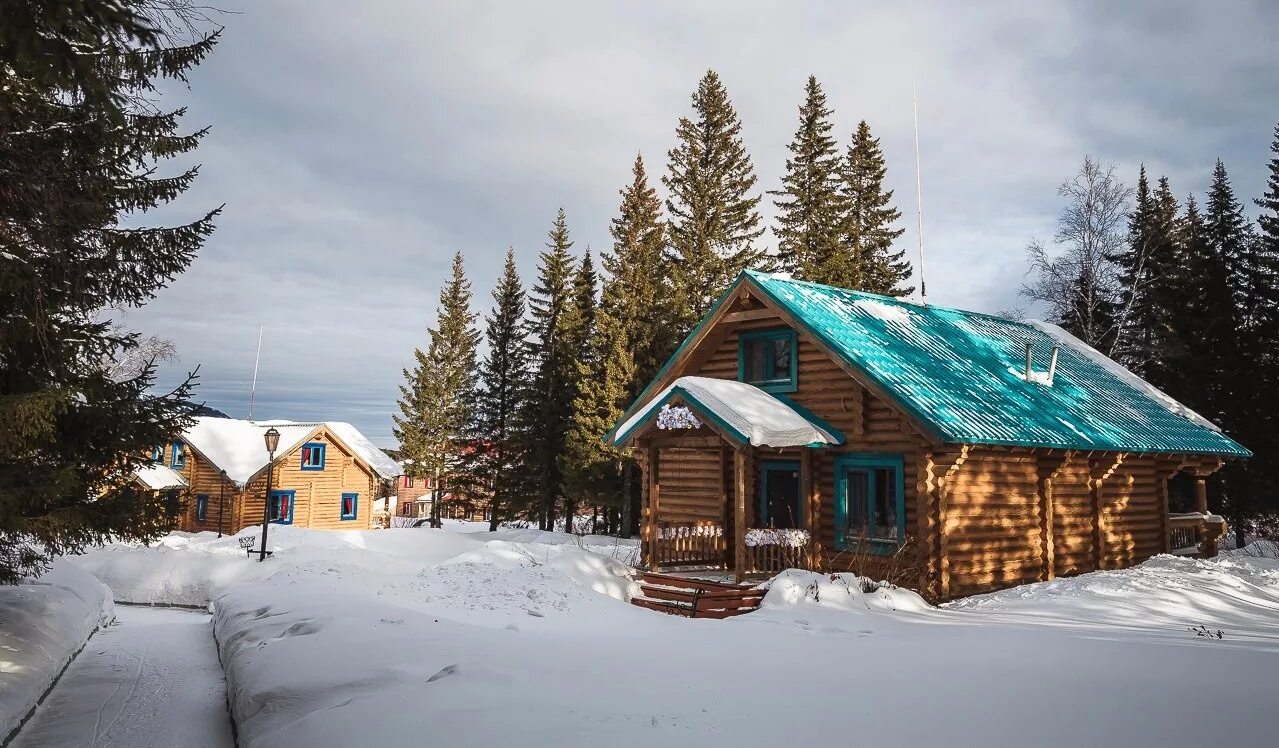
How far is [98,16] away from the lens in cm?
432

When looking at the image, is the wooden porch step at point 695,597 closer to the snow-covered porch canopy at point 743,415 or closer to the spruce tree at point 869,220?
the snow-covered porch canopy at point 743,415

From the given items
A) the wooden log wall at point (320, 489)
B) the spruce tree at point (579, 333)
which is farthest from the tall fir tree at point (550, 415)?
the wooden log wall at point (320, 489)

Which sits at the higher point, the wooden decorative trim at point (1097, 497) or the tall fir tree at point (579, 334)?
the tall fir tree at point (579, 334)

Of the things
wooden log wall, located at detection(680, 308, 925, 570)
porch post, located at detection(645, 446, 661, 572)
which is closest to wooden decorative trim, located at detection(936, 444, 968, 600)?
wooden log wall, located at detection(680, 308, 925, 570)

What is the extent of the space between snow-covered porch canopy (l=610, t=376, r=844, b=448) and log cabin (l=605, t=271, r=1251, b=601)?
0.13 feet

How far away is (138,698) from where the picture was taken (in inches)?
394

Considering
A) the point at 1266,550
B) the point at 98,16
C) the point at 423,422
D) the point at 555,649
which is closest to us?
the point at 98,16

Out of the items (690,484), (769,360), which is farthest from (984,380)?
(690,484)

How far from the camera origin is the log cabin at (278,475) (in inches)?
1596

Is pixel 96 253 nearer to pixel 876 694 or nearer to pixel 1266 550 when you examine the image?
pixel 876 694

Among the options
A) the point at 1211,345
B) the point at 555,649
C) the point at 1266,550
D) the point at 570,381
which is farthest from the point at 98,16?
the point at 1211,345

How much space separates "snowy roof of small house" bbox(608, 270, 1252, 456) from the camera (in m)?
15.4

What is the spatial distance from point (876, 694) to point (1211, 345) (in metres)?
33.8

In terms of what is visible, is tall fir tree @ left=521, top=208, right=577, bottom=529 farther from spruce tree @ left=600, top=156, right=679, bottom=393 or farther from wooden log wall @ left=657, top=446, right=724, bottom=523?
wooden log wall @ left=657, top=446, right=724, bottom=523
